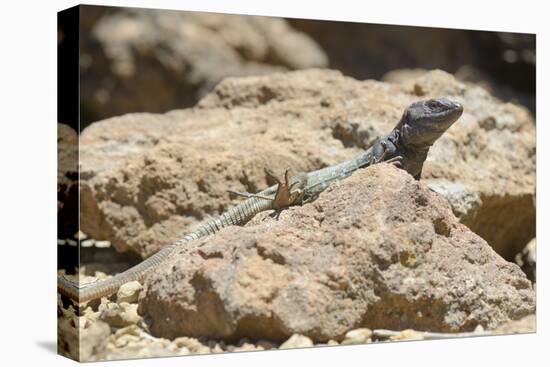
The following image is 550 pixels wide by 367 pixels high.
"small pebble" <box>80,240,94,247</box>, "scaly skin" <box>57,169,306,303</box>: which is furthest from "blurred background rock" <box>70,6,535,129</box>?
"scaly skin" <box>57,169,306,303</box>

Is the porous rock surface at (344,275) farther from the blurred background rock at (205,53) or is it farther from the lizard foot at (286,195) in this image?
the blurred background rock at (205,53)

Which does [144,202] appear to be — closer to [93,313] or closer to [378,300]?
[93,313]

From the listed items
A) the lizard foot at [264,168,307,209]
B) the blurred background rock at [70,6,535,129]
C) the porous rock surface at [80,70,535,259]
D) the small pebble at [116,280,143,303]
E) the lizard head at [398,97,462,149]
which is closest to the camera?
the small pebble at [116,280,143,303]

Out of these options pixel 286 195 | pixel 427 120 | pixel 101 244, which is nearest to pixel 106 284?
pixel 286 195

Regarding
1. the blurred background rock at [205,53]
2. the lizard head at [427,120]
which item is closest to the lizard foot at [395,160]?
the lizard head at [427,120]

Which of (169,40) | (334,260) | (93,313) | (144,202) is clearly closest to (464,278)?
(334,260)

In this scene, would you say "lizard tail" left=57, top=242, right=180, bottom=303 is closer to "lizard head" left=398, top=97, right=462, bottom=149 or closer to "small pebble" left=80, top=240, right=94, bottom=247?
"small pebble" left=80, top=240, right=94, bottom=247
